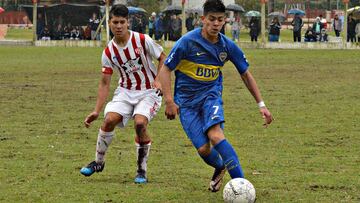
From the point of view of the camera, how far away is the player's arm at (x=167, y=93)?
823 cm

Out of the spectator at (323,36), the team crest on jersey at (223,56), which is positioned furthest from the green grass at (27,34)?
the team crest on jersey at (223,56)

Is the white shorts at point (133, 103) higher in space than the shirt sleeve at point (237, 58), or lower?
lower

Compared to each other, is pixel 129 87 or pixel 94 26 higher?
pixel 129 87

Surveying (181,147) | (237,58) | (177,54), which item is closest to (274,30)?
(181,147)

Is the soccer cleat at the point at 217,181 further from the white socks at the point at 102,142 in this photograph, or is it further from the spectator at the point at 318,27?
the spectator at the point at 318,27

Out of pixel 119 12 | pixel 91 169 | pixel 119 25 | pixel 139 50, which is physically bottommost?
pixel 91 169

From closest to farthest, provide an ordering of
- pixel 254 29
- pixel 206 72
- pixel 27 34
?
pixel 206 72 → pixel 254 29 → pixel 27 34

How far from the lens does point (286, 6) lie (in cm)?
5031

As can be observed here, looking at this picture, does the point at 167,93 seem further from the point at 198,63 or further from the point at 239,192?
the point at 239,192

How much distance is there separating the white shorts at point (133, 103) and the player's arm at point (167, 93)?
0.87 m

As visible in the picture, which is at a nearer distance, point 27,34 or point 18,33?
point 27,34

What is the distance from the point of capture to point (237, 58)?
8.55 metres

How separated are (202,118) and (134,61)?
129 centimetres

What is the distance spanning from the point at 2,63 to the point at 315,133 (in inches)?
744
